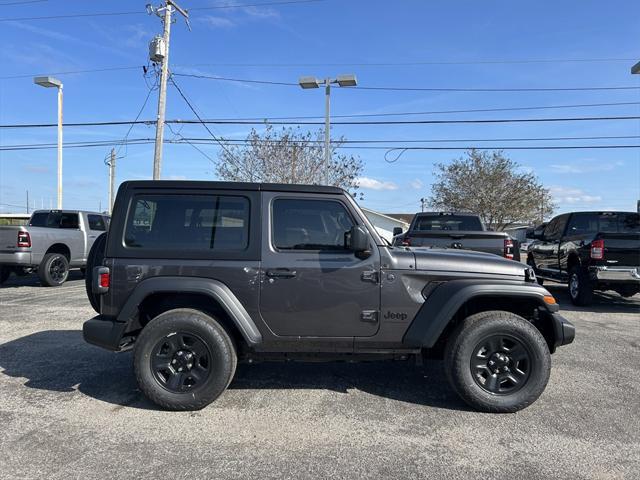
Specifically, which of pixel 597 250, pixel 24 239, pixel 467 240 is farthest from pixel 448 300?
pixel 24 239

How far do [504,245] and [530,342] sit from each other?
4.95 m

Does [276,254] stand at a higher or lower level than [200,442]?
higher

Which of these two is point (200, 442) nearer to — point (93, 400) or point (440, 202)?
point (93, 400)

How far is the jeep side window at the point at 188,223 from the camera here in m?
4.24

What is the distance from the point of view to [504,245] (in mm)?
8727

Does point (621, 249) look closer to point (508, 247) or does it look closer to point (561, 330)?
point (508, 247)

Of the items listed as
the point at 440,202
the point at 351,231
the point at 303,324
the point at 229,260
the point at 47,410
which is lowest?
the point at 47,410

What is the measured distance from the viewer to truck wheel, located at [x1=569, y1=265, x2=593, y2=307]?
30.4 ft

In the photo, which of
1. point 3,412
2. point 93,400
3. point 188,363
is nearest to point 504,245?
point 188,363

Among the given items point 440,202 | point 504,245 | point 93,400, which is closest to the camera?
point 93,400

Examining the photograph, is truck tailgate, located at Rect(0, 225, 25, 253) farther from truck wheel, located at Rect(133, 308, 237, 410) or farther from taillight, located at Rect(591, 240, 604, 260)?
taillight, located at Rect(591, 240, 604, 260)

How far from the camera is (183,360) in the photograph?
415 centimetres

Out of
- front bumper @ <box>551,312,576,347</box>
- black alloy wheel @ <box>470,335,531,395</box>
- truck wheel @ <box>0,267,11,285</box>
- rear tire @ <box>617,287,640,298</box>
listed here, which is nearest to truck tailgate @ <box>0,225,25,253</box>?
truck wheel @ <box>0,267,11,285</box>

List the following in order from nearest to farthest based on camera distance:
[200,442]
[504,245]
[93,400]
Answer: [200,442] → [93,400] → [504,245]
